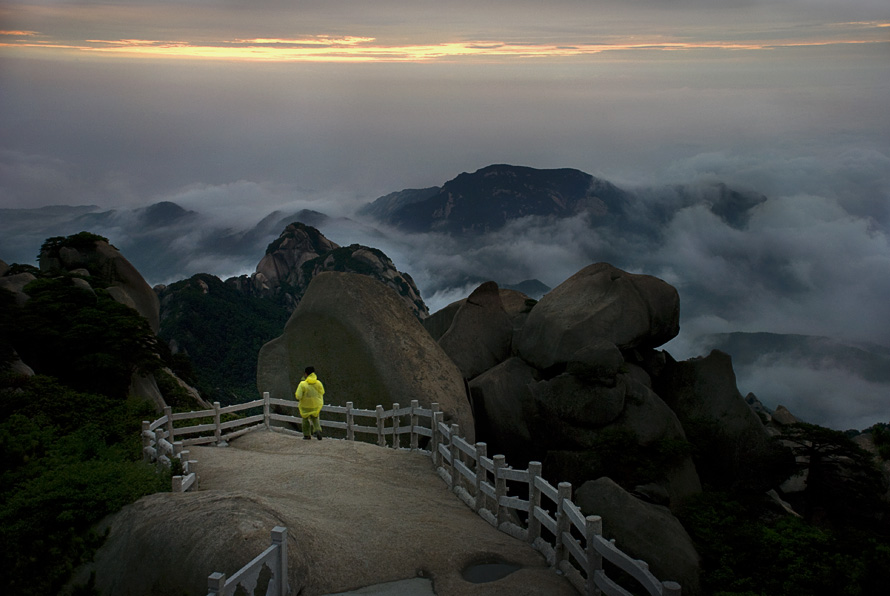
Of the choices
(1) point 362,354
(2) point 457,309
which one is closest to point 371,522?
(1) point 362,354

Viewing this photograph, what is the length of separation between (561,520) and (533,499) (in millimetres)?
1300

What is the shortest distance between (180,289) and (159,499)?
7371 centimetres

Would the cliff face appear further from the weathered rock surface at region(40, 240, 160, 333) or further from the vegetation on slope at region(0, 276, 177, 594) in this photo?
the weathered rock surface at region(40, 240, 160, 333)

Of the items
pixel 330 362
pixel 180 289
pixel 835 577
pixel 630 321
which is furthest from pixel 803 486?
pixel 180 289

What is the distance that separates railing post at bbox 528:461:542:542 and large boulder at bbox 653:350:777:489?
14.7 m

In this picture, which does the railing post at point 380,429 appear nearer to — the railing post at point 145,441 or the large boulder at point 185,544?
the railing post at point 145,441

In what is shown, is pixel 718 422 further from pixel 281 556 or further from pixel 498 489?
pixel 281 556

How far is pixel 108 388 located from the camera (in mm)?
24391

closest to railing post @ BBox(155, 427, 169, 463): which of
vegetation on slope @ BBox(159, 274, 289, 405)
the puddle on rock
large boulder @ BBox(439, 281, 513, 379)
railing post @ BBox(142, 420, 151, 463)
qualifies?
railing post @ BBox(142, 420, 151, 463)

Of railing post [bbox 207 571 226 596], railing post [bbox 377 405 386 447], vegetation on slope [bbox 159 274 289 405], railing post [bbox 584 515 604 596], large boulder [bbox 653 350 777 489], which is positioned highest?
railing post [bbox 207 571 226 596]

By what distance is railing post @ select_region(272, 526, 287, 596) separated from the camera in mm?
8930

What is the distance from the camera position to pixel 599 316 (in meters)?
27.4

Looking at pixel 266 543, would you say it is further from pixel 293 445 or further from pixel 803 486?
pixel 803 486

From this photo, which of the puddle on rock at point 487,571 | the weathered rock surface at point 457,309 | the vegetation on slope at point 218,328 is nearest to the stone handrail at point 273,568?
the puddle on rock at point 487,571
